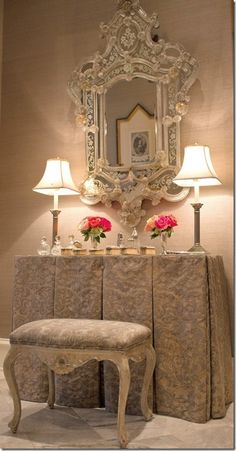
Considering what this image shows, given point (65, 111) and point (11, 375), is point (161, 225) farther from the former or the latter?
point (65, 111)

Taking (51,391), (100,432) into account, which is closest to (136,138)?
(51,391)

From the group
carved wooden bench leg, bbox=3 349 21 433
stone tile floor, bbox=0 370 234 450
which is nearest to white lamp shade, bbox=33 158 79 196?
carved wooden bench leg, bbox=3 349 21 433

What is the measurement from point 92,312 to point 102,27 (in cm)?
187

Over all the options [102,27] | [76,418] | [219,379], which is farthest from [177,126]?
[76,418]

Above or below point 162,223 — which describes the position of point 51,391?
below

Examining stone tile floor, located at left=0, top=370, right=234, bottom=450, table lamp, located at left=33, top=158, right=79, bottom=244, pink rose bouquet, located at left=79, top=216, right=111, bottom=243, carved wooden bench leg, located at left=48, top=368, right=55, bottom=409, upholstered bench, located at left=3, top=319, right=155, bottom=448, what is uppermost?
table lamp, located at left=33, top=158, right=79, bottom=244

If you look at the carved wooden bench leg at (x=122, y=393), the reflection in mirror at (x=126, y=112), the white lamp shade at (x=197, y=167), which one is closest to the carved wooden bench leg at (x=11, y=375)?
the carved wooden bench leg at (x=122, y=393)

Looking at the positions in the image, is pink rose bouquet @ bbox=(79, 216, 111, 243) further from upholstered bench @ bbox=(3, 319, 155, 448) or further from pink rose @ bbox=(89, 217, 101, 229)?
upholstered bench @ bbox=(3, 319, 155, 448)

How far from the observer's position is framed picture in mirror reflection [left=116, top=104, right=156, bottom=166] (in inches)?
115

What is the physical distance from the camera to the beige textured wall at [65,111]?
278 cm

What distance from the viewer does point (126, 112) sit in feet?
9.85

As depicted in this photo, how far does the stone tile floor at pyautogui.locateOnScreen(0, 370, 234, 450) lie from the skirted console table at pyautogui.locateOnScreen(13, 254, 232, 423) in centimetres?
8

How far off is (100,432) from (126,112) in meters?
1.86

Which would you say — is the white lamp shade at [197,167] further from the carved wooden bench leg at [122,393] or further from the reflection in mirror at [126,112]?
the carved wooden bench leg at [122,393]
